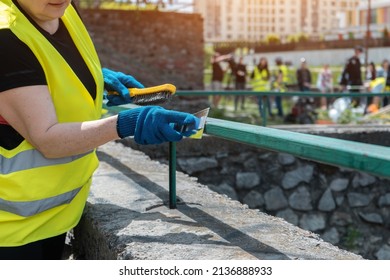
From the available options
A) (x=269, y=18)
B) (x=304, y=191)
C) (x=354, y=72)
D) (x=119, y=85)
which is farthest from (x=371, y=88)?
(x=269, y=18)

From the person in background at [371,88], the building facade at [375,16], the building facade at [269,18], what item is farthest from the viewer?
the building facade at [269,18]

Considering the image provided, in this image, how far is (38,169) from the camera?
6.61ft

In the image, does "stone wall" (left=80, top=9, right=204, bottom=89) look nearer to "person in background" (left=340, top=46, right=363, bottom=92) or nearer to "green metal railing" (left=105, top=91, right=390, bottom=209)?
"person in background" (left=340, top=46, right=363, bottom=92)

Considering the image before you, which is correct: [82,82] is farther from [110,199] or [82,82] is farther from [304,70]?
[304,70]

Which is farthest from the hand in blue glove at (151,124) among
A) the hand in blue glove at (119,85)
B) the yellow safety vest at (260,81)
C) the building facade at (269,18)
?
the building facade at (269,18)

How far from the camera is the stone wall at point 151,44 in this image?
1327 centimetres

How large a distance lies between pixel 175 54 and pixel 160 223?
11776mm

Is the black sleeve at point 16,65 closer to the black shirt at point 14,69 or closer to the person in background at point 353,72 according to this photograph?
the black shirt at point 14,69

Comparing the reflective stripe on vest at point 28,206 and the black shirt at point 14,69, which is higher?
the black shirt at point 14,69

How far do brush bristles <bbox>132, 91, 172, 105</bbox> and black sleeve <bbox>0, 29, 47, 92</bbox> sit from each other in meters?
0.59

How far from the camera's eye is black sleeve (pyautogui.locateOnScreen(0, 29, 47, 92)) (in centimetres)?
186

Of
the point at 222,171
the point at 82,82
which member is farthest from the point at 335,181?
the point at 82,82

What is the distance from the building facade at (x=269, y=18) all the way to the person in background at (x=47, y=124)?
377 ft

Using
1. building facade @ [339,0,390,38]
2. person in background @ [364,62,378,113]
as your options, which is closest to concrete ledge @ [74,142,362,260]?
person in background @ [364,62,378,113]
